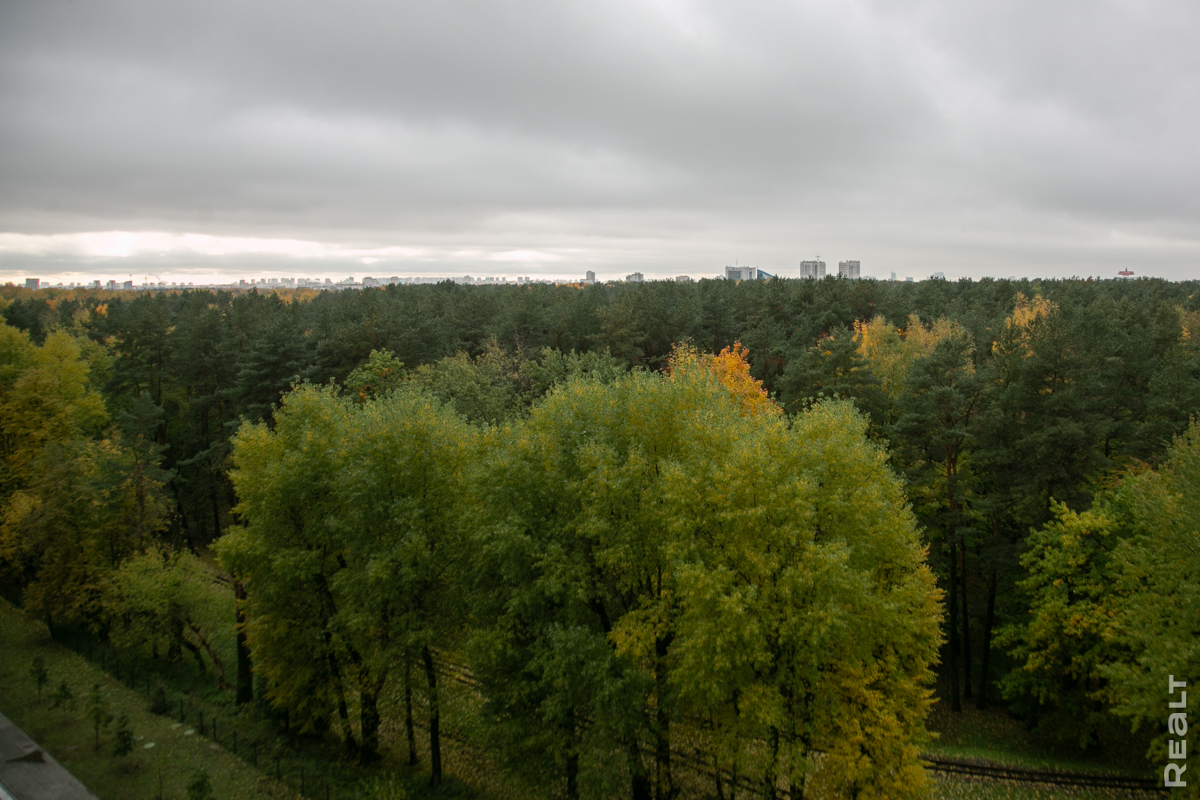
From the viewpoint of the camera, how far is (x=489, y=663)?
15.5 m

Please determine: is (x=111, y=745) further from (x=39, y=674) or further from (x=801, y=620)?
(x=801, y=620)

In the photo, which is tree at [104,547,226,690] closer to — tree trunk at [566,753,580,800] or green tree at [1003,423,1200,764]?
tree trunk at [566,753,580,800]

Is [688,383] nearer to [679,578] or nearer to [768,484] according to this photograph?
[768,484]

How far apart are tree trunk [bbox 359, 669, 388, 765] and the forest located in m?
0.12

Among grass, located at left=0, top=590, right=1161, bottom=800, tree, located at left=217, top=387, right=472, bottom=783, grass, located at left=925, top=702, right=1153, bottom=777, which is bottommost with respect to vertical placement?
grass, located at left=925, top=702, right=1153, bottom=777

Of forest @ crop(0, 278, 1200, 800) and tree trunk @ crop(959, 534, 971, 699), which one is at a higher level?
forest @ crop(0, 278, 1200, 800)

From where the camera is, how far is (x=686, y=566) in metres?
13.0

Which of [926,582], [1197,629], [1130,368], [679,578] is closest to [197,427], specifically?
[679,578]

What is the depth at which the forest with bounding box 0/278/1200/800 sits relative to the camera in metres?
14.0

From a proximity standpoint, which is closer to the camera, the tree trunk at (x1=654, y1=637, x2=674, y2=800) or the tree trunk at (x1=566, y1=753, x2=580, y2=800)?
the tree trunk at (x1=654, y1=637, x2=674, y2=800)

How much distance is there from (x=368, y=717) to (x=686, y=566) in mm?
12489

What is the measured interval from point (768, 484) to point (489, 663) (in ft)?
27.1

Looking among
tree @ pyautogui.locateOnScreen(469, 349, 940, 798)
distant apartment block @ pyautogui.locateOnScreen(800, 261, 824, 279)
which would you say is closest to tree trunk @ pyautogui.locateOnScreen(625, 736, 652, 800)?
tree @ pyautogui.locateOnScreen(469, 349, 940, 798)

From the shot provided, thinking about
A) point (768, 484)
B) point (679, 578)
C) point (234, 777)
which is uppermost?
point (768, 484)
